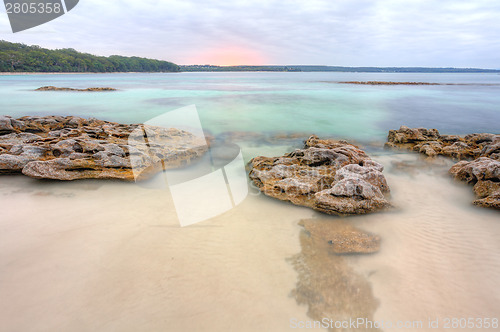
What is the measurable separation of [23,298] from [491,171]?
802 centimetres

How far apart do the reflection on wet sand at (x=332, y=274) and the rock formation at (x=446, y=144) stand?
229 inches

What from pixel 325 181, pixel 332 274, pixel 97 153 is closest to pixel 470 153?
pixel 325 181

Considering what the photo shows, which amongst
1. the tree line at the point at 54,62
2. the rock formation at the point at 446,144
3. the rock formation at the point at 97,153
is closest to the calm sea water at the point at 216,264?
the rock formation at the point at 97,153

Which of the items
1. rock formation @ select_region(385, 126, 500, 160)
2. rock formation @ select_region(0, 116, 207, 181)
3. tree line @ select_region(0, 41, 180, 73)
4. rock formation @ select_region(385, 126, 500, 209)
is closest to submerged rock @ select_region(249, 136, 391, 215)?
rock formation @ select_region(385, 126, 500, 209)

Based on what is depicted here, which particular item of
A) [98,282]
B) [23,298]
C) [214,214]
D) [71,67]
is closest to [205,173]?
[214,214]

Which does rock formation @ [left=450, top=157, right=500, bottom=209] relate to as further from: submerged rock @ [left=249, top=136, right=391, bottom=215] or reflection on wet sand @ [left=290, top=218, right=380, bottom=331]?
reflection on wet sand @ [left=290, top=218, right=380, bottom=331]

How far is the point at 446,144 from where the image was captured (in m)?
8.61

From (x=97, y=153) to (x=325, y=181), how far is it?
17.7 ft

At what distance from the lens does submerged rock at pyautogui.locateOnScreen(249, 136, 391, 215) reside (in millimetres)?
4336

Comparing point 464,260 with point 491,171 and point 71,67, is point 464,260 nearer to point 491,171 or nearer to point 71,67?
point 491,171

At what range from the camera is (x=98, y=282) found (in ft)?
9.30

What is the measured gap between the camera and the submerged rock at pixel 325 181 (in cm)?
434

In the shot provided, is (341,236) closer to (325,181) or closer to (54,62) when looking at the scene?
(325,181)

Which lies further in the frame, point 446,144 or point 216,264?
point 446,144
